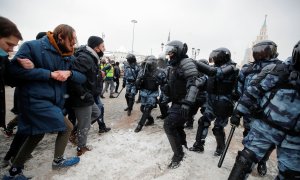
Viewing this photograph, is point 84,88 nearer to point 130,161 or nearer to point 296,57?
point 130,161

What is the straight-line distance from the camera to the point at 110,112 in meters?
6.98

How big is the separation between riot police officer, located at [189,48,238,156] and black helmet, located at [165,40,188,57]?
2.19 feet

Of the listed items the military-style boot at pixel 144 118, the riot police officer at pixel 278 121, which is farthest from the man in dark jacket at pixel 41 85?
the military-style boot at pixel 144 118

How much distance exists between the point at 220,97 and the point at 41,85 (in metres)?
3.07

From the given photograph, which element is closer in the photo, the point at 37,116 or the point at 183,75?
the point at 37,116

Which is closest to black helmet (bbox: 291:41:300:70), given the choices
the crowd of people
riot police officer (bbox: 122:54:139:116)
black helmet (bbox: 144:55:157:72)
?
the crowd of people

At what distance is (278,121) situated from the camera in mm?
2047

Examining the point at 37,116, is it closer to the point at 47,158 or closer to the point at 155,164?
the point at 47,158

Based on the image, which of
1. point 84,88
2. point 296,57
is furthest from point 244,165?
point 84,88

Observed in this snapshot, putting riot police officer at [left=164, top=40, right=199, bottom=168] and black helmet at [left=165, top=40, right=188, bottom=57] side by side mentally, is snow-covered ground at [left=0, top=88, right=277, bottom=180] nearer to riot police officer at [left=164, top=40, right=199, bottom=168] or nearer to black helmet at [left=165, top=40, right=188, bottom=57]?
riot police officer at [left=164, top=40, right=199, bottom=168]

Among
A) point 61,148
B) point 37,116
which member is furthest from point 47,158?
point 37,116

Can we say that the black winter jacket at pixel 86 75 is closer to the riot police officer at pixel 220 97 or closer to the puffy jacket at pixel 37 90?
the puffy jacket at pixel 37 90

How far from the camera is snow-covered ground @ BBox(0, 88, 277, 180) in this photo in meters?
2.96

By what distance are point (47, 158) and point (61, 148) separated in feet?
2.16
